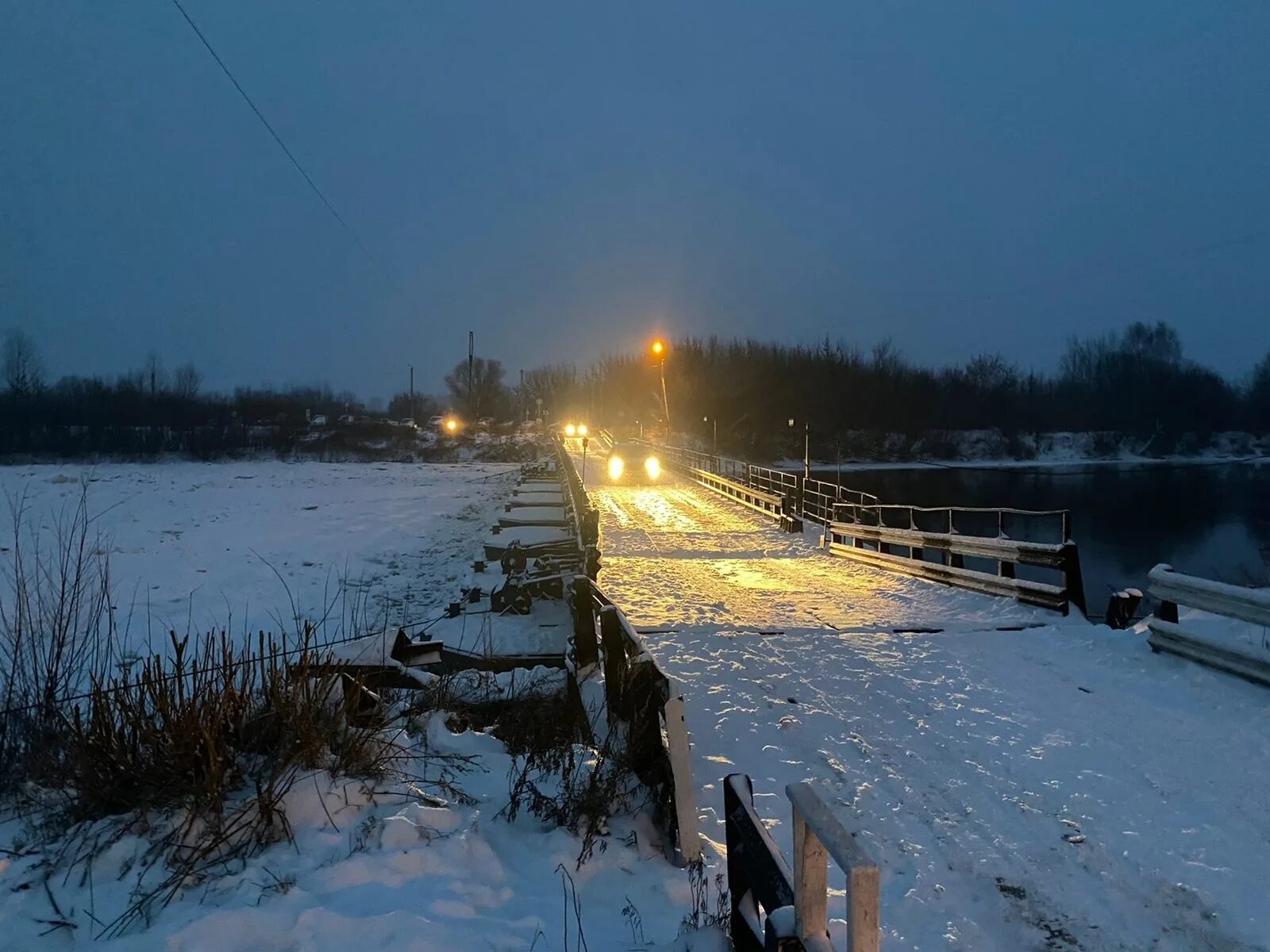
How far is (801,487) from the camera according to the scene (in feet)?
88.5

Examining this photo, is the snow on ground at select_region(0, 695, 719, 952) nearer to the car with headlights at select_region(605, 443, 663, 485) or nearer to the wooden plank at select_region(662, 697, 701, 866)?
the wooden plank at select_region(662, 697, 701, 866)

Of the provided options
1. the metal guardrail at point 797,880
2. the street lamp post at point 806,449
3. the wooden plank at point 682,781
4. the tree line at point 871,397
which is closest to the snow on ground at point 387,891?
the wooden plank at point 682,781

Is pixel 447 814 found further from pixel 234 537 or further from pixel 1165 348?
pixel 1165 348

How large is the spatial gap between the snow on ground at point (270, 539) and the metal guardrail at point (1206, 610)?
792 centimetres

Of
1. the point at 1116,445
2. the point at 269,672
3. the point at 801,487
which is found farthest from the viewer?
the point at 1116,445

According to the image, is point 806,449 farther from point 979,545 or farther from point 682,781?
point 682,781

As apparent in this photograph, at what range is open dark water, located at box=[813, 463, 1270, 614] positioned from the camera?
104 ft

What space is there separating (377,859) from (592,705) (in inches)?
126

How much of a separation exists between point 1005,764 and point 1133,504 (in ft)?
178

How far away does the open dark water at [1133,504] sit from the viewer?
3164 cm

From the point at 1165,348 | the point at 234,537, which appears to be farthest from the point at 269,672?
the point at 1165,348

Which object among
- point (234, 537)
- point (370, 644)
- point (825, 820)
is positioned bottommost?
point (234, 537)

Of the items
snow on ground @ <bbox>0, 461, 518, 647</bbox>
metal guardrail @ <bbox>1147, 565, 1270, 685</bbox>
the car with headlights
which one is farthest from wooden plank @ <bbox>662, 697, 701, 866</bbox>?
the car with headlights

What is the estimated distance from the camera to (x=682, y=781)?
4.28 metres
